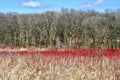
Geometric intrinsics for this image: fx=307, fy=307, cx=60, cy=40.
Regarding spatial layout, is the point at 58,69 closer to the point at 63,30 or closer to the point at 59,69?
the point at 59,69

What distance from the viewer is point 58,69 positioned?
6523mm

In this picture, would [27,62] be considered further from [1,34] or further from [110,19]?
[1,34]

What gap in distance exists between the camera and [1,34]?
57938 mm

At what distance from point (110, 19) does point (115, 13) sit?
2233mm

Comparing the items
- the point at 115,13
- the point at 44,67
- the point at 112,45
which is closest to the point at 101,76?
the point at 44,67

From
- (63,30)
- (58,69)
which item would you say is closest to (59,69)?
(58,69)

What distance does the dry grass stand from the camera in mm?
5984

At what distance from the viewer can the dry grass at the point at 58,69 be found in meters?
5.98

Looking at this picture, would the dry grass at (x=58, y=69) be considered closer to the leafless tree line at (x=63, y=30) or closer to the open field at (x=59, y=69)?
the open field at (x=59, y=69)

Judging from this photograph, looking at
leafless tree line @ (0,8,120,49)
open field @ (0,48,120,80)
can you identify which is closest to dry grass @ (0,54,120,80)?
open field @ (0,48,120,80)

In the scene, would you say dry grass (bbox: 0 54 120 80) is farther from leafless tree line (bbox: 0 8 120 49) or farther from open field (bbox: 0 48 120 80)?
leafless tree line (bbox: 0 8 120 49)

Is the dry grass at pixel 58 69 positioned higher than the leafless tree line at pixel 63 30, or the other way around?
the dry grass at pixel 58 69

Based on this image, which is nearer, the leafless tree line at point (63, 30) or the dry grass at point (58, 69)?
the dry grass at point (58, 69)

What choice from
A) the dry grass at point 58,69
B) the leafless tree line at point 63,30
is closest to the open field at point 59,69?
the dry grass at point 58,69
